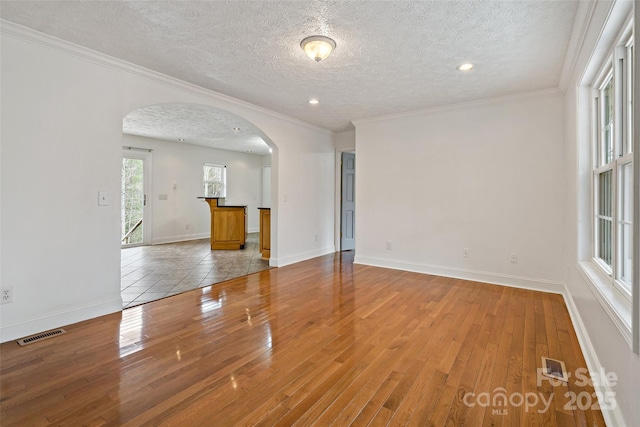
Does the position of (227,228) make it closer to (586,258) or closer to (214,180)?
(214,180)

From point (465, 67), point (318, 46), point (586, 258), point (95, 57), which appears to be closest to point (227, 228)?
point (95, 57)

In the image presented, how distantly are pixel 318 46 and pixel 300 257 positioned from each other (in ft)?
11.9

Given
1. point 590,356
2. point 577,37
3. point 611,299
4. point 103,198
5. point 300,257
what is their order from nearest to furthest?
point 611,299 < point 590,356 < point 577,37 < point 103,198 < point 300,257

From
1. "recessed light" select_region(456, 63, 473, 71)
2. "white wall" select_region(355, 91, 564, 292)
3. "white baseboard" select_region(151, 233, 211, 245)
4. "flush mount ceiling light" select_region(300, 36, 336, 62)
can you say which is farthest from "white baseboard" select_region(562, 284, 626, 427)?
"white baseboard" select_region(151, 233, 211, 245)

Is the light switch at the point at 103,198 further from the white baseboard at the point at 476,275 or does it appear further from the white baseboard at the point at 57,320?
the white baseboard at the point at 476,275

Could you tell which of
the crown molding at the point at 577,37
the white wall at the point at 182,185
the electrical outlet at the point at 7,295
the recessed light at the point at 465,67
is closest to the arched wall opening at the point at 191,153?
the white wall at the point at 182,185

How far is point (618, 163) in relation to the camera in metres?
1.84

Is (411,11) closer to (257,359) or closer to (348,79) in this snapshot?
(348,79)

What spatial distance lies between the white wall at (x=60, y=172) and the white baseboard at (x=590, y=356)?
3.76 metres

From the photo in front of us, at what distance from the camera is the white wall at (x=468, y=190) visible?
3.70 m

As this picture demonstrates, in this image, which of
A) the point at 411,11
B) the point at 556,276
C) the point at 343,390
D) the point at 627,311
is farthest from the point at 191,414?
the point at 556,276

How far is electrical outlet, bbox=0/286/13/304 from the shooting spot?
2.36 meters

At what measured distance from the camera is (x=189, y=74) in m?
3.25

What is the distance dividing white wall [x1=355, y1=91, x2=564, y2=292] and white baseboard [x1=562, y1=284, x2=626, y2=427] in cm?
77
